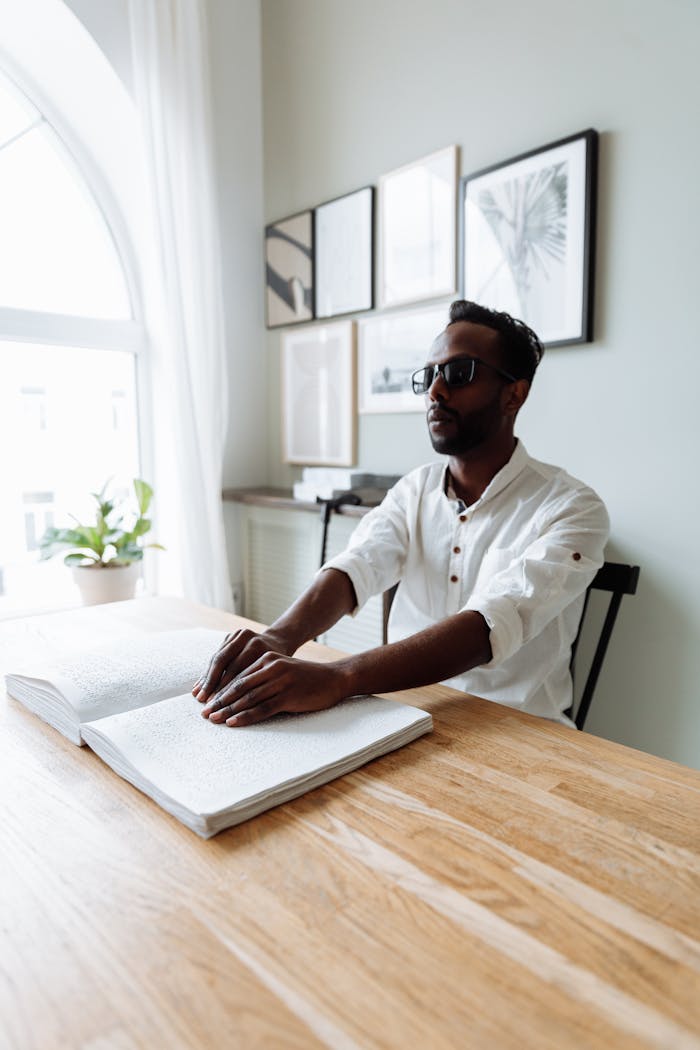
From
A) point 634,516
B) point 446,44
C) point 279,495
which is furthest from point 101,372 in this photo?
point 634,516

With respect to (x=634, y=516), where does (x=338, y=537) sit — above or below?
below

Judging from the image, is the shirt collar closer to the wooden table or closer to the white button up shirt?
the white button up shirt

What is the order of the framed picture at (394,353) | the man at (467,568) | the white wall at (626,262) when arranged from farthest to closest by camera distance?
the framed picture at (394,353) < the white wall at (626,262) < the man at (467,568)

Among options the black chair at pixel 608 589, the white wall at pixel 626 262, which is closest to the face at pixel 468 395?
the black chair at pixel 608 589

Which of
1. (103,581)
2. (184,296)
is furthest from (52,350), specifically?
(103,581)

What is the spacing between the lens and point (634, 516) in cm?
180

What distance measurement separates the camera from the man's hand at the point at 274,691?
2.75ft

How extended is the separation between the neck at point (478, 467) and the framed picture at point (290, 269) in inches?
58.0

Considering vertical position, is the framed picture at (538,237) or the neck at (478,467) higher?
the framed picture at (538,237)

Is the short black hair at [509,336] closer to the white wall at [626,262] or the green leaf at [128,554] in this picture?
the white wall at [626,262]

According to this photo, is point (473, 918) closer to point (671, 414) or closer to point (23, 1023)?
point (23, 1023)

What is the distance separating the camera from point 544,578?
A: 112 cm

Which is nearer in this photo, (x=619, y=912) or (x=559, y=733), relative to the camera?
(x=619, y=912)

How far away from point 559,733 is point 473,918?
0.39m
